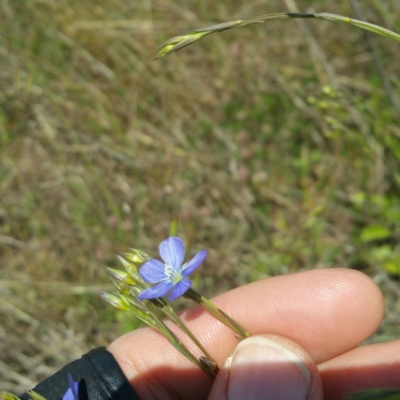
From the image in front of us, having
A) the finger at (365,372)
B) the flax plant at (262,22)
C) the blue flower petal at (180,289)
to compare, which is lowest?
the finger at (365,372)

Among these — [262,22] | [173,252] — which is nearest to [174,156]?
[173,252]

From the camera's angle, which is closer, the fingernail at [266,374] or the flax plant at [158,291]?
the flax plant at [158,291]

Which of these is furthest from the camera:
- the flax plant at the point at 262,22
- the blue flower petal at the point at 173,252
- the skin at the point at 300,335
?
the skin at the point at 300,335

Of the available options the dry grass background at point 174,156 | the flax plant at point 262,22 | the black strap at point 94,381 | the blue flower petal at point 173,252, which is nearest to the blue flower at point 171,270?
the blue flower petal at point 173,252

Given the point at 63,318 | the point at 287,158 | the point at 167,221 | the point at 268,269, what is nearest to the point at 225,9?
the point at 287,158

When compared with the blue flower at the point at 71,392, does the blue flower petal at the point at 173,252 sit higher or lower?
higher

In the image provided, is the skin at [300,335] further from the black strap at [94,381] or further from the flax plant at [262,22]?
the flax plant at [262,22]

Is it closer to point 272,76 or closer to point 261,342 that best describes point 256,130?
point 272,76

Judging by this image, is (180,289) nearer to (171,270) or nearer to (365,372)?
(171,270)
